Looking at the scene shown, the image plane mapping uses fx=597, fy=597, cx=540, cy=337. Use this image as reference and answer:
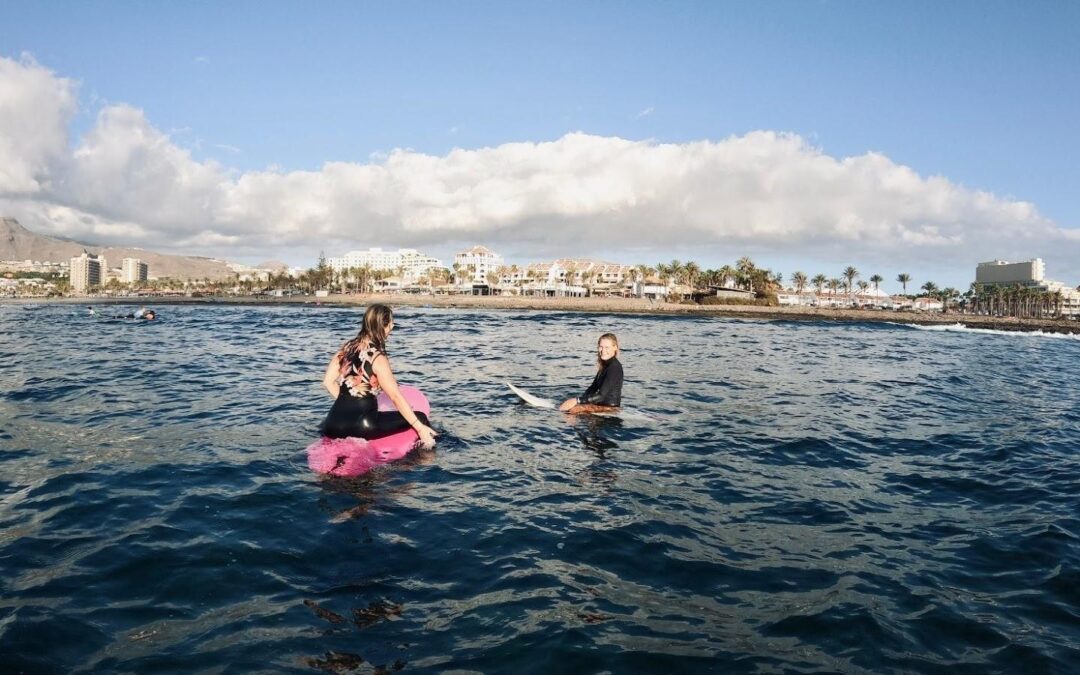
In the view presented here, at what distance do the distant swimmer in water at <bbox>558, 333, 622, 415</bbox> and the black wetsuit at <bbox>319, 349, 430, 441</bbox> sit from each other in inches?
209

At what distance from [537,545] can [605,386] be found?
7144 mm

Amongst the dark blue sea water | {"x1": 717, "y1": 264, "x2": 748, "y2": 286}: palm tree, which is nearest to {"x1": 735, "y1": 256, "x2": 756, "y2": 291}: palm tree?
{"x1": 717, "y1": 264, "x2": 748, "y2": 286}: palm tree

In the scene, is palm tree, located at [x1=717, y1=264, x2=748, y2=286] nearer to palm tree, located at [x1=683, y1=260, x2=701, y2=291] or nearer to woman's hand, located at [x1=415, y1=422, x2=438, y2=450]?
palm tree, located at [x1=683, y1=260, x2=701, y2=291]

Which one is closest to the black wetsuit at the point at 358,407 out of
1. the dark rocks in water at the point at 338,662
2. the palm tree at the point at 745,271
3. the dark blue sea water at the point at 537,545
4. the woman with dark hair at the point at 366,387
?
the woman with dark hair at the point at 366,387

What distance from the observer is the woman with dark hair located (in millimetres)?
9094

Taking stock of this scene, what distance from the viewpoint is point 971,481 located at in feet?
31.6

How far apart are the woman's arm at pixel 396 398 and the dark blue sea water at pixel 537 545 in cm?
52

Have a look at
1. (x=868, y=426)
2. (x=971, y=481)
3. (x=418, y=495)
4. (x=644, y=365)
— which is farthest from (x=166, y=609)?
(x=644, y=365)

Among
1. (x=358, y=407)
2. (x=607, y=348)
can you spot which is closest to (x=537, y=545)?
(x=358, y=407)

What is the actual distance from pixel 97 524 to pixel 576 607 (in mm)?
5547

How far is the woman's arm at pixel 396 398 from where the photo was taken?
29.5ft

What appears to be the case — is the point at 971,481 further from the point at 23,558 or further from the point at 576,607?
the point at 23,558

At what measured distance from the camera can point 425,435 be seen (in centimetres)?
967

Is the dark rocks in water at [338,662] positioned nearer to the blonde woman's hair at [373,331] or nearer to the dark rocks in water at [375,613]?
the dark rocks in water at [375,613]
